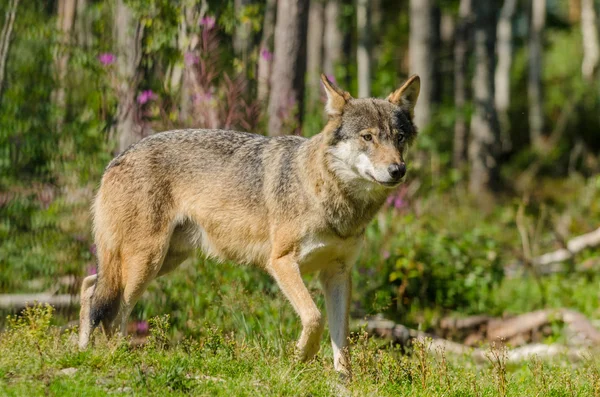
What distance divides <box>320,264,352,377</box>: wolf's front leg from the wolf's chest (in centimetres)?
9

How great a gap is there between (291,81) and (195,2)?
1.67 metres

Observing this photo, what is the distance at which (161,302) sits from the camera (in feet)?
28.0

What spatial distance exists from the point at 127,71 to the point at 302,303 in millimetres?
4482

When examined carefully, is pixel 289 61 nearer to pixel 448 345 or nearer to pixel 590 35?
pixel 448 345

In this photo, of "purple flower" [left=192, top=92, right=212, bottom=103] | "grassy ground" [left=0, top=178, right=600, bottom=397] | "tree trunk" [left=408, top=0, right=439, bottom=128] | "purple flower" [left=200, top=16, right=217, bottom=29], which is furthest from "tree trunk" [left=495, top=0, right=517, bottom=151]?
"purple flower" [left=192, top=92, right=212, bottom=103]

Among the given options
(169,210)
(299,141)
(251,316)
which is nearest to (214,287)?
(251,316)

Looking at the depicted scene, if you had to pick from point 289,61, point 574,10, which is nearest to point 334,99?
point 289,61

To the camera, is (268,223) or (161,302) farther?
(161,302)

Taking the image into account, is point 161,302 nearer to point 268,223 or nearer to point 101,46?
point 268,223

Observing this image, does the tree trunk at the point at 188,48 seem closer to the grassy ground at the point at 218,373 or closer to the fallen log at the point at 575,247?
the grassy ground at the point at 218,373

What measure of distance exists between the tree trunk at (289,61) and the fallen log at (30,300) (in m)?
3.12

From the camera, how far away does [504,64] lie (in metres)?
30.0

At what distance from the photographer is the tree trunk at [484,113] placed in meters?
20.3

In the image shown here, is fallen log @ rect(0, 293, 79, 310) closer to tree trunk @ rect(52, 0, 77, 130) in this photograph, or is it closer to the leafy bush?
tree trunk @ rect(52, 0, 77, 130)
